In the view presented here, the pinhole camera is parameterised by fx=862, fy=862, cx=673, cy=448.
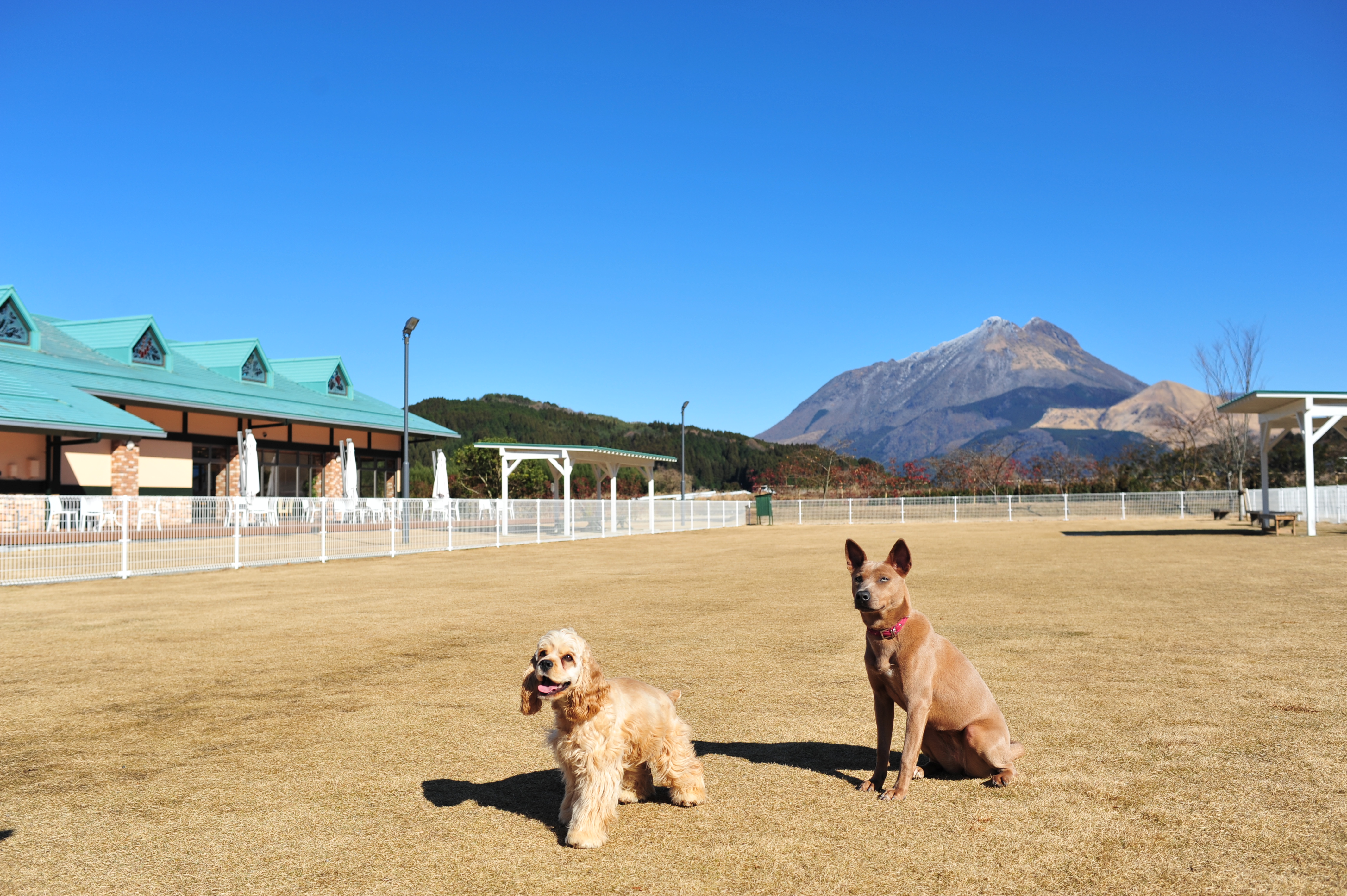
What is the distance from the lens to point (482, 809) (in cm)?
372

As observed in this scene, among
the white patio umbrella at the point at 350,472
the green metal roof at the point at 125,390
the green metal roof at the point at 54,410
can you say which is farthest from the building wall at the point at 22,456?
the white patio umbrella at the point at 350,472

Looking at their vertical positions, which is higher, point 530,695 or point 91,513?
point 91,513

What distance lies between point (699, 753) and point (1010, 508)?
38136 millimetres

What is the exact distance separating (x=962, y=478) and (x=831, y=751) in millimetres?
54198

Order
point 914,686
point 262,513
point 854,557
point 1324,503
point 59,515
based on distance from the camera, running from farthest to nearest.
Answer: point 1324,503, point 262,513, point 59,515, point 854,557, point 914,686

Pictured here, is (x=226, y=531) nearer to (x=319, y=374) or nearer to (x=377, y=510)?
(x=377, y=510)

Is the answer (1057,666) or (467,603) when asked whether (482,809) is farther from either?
(467,603)

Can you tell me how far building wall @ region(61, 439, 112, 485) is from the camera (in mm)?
25516

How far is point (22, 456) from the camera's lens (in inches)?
966

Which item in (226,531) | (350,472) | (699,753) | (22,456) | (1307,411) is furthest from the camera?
(350,472)

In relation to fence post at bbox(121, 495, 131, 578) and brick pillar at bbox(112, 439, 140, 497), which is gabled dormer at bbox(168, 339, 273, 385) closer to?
brick pillar at bbox(112, 439, 140, 497)

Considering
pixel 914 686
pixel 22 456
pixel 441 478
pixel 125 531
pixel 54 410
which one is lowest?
pixel 914 686

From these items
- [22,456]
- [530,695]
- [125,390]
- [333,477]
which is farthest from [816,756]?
[333,477]

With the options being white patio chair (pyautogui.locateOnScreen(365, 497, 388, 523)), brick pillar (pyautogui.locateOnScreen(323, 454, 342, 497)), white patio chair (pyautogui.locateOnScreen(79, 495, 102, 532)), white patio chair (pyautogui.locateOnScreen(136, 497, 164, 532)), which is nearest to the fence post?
white patio chair (pyautogui.locateOnScreen(136, 497, 164, 532))
